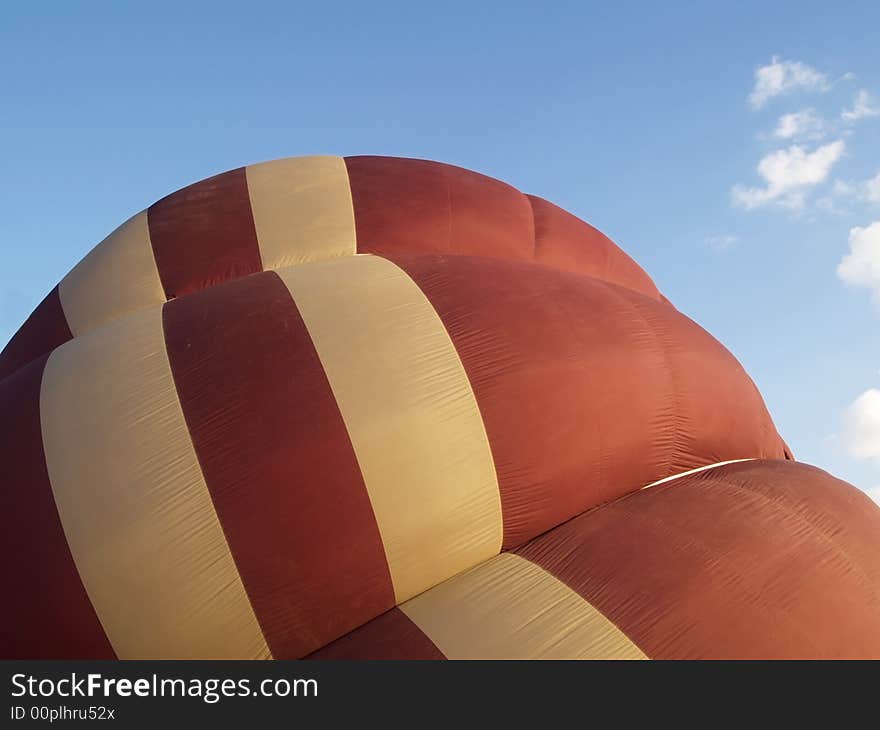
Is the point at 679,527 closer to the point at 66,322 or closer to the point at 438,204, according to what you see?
the point at 438,204

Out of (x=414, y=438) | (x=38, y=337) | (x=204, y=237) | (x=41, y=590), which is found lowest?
(x=41, y=590)

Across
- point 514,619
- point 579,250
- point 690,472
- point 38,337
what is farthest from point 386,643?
point 579,250

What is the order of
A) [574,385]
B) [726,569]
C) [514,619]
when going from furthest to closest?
[574,385], [726,569], [514,619]

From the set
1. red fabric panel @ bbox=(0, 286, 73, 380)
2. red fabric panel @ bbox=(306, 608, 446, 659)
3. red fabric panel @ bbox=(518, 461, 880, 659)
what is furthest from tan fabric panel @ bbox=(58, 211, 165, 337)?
red fabric panel @ bbox=(518, 461, 880, 659)

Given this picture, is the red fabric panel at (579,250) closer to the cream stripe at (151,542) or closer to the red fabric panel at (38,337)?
the cream stripe at (151,542)

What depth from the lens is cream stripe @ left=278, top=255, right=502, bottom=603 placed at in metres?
4.23

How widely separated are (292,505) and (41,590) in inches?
48.9

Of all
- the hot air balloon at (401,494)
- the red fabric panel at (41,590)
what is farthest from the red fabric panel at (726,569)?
the red fabric panel at (41,590)

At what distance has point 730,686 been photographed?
3.92m

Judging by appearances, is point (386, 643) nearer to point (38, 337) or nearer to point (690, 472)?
point (690, 472)

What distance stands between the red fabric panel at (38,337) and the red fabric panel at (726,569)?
11.5ft

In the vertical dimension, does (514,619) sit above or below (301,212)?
below

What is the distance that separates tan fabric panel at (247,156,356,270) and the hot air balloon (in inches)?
27.6

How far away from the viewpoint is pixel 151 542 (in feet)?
13.6
